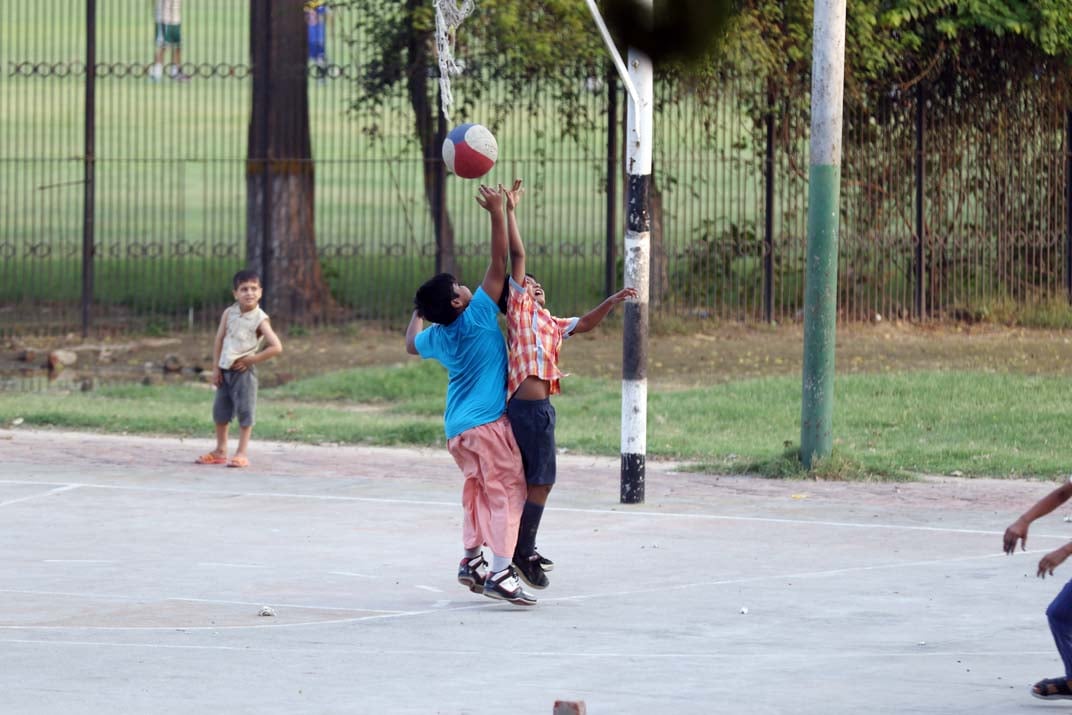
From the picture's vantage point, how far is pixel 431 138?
69.3 feet

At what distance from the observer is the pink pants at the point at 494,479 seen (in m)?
8.20

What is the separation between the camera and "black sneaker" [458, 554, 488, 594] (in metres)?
8.24

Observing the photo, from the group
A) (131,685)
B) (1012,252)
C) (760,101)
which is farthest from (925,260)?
(131,685)

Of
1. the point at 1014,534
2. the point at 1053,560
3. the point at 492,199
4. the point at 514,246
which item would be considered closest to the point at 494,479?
the point at 514,246

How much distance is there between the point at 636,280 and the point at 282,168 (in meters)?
10.7

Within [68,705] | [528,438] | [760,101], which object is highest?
[760,101]

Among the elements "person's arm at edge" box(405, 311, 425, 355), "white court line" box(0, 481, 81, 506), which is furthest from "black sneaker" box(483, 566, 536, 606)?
"white court line" box(0, 481, 81, 506)

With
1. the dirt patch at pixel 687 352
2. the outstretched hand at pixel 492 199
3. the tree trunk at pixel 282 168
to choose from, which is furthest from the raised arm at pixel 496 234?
the tree trunk at pixel 282 168

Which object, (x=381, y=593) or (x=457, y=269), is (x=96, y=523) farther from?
(x=457, y=269)

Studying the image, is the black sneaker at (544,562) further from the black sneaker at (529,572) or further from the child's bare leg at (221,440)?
the child's bare leg at (221,440)

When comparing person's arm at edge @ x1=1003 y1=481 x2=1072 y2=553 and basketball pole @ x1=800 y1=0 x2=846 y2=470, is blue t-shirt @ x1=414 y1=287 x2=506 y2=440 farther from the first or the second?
basketball pole @ x1=800 y1=0 x2=846 y2=470

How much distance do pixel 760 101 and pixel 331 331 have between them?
5.60 m

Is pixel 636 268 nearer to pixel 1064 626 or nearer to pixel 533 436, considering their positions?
pixel 533 436

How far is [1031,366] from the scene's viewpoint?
17.3m
